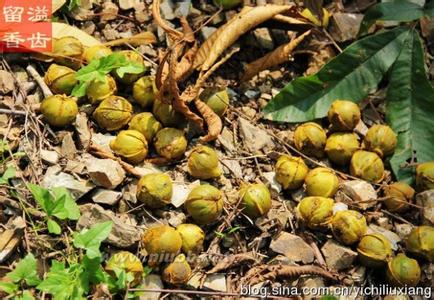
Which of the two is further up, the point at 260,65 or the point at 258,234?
the point at 260,65

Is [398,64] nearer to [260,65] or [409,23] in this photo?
[409,23]

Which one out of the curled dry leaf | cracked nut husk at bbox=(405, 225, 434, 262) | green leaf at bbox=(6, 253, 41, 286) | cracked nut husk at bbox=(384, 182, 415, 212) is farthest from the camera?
the curled dry leaf

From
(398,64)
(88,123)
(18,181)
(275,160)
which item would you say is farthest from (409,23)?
(18,181)

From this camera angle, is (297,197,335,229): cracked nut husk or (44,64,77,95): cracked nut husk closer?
(297,197,335,229): cracked nut husk

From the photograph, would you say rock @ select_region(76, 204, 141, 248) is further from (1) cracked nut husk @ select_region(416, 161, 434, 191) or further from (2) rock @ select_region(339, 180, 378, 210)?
(1) cracked nut husk @ select_region(416, 161, 434, 191)

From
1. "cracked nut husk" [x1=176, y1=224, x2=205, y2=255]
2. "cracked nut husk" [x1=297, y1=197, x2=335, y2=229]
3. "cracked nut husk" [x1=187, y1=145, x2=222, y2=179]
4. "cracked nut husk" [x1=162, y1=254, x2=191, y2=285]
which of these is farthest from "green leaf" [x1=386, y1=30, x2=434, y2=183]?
"cracked nut husk" [x1=162, y1=254, x2=191, y2=285]

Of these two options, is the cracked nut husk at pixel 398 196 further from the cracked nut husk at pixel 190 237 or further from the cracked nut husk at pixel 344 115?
the cracked nut husk at pixel 190 237

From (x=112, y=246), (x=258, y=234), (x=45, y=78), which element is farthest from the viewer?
(x=45, y=78)

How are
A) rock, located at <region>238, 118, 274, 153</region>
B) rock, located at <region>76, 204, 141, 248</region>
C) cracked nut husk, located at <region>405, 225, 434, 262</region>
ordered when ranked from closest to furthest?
rock, located at <region>76, 204, 141, 248</region> < cracked nut husk, located at <region>405, 225, 434, 262</region> < rock, located at <region>238, 118, 274, 153</region>
